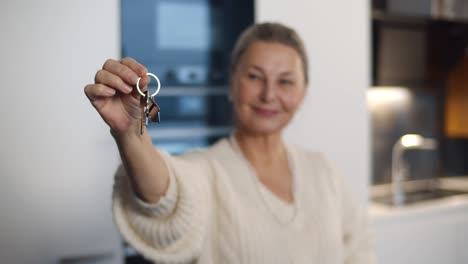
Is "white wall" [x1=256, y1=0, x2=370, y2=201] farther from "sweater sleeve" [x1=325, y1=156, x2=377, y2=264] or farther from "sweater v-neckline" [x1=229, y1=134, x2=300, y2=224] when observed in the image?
"sweater v-neckline" [x1=229, y1=134, x2=300, y2=224]

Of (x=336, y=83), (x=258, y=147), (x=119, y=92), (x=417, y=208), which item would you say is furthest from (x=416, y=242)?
(x=119, y=92)

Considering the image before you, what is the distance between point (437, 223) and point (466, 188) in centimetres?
59

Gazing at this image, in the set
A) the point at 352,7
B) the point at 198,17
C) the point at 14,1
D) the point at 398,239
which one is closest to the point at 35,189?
the point at 14,1

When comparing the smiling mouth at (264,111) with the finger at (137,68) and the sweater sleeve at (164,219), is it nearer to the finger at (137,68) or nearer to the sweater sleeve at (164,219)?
the sweater sleeve at (164,219)

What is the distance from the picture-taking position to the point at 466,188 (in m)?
2.61

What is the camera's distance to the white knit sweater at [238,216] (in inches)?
32.9

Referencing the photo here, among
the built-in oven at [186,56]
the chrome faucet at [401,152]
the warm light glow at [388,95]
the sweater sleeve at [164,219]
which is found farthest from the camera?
the warm light glow at [388,95]

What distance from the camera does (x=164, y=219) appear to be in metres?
→ 0.84

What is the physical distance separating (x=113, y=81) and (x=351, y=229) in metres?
0.83

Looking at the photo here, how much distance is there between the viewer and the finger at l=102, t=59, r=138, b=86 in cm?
58

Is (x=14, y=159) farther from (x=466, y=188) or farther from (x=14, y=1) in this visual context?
(x=466, y=188)

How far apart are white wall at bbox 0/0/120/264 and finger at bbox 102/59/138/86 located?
2.28ft

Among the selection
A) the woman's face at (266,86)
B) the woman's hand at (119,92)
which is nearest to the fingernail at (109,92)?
the woman's hand at (119,92)

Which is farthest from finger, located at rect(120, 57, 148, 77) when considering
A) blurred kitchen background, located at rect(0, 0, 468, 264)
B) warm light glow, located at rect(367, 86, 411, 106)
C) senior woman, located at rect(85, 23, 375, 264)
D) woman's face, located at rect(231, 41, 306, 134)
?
warm light glow, located at rect(367, 86, 411, 106)
